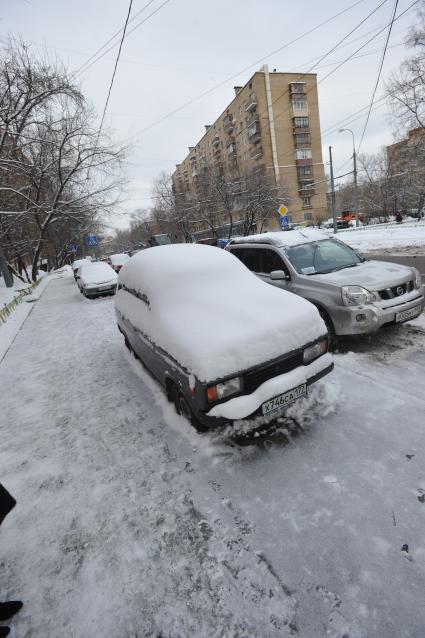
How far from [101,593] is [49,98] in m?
20.0

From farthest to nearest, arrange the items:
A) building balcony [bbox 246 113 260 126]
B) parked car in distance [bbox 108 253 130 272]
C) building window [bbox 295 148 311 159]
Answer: building window [bbox 295 148 311 159] → building balcony [bbox 246 113 260 126] → parked car in distance [bbox 108 253 130 272]

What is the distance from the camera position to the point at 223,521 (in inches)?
90.2

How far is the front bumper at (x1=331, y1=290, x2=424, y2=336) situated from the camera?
13.9ft

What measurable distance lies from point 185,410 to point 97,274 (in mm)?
12140

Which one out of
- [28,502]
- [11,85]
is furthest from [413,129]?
[28,502]

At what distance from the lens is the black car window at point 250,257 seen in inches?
236

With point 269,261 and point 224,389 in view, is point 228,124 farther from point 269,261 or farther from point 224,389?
point 224,389

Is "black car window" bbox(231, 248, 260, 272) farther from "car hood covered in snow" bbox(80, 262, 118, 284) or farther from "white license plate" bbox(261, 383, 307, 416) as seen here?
"car hood covered in snow" bbox(80, 262, 118, 284)

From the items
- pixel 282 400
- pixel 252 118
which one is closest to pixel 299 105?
pixel 252 118

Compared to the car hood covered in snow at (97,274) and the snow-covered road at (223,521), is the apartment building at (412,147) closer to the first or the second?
the car hood covered in snow at (97,274)

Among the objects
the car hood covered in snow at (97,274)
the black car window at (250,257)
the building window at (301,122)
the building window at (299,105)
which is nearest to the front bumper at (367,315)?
the black car window at (250,257)

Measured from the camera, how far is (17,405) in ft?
15.1

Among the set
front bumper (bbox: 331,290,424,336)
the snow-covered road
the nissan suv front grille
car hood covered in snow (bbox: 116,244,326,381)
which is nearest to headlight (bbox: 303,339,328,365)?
car hood covered in snow (bbox: 116,244,326,381)

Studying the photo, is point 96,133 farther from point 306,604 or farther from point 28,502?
point 306,604
